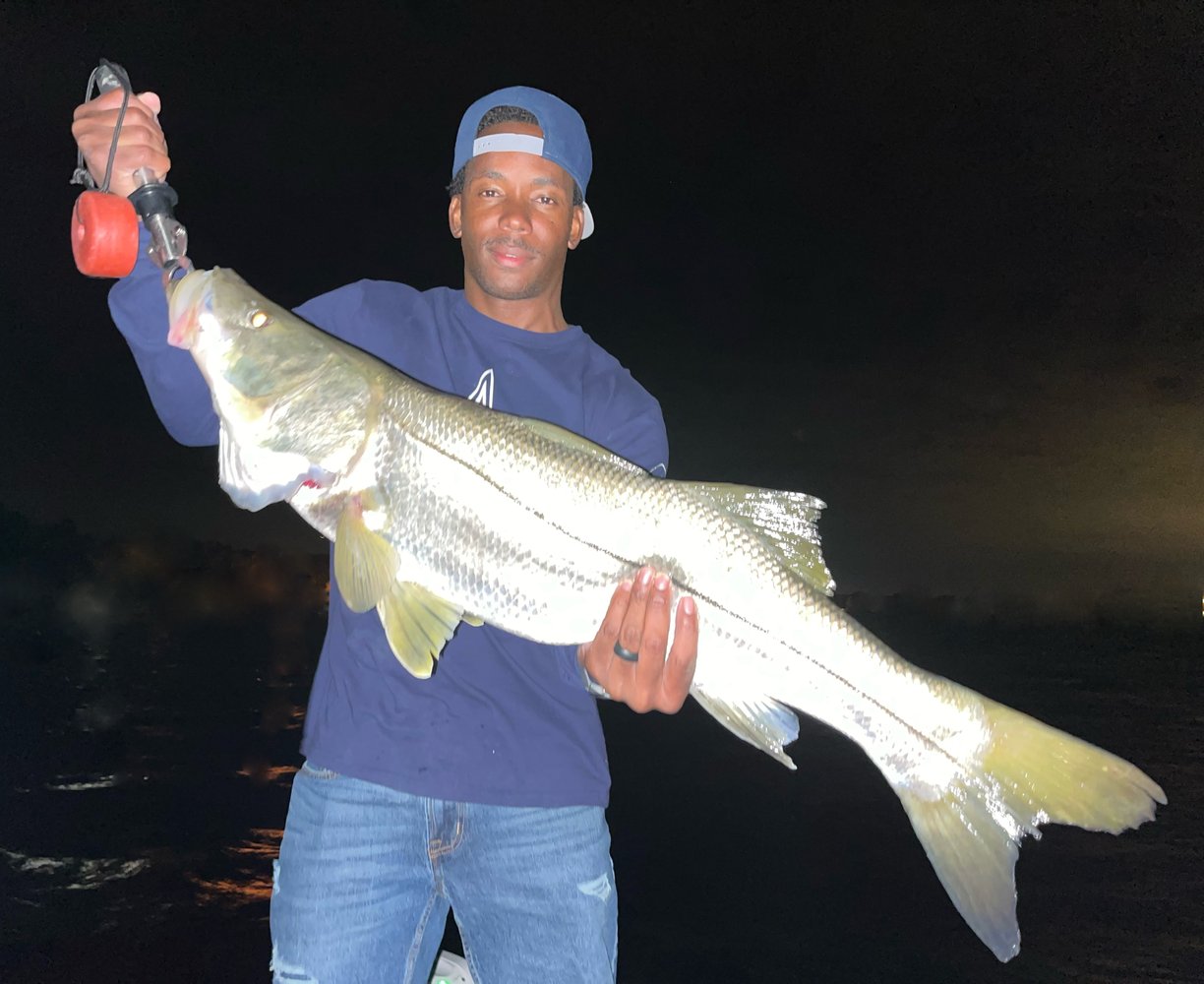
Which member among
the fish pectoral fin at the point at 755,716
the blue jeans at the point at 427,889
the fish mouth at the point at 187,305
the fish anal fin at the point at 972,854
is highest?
the fish mouth at the point at 187,305

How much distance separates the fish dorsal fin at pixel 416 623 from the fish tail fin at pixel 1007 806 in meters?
1.92

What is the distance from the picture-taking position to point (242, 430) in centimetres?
313

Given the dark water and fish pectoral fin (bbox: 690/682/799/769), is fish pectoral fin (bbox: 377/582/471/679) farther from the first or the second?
the dark water

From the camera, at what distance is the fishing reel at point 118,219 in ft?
8.85

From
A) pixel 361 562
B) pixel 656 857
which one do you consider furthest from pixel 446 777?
pixel 656 857

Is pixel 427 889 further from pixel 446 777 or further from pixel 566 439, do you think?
pixel 566 439

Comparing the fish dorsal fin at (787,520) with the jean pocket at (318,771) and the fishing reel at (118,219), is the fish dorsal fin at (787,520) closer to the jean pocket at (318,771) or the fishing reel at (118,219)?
the jean pocket at (318,771)

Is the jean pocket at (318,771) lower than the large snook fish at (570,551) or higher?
lower

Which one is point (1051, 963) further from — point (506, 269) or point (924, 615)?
point (924, 615)

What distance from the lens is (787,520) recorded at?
3.41 meters

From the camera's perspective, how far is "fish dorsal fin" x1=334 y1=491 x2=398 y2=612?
3.02m

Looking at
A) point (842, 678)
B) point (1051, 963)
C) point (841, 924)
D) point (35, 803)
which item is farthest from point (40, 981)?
point (1051, 963)

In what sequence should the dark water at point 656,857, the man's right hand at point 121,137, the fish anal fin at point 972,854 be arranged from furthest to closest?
the dark water at point 656,857, the fish anal fin at point 972,854, the man's right hand at point 121,137

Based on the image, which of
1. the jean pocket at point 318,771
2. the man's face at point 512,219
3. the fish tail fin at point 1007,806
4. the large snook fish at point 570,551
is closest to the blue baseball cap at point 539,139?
the man's face at point 512,219
